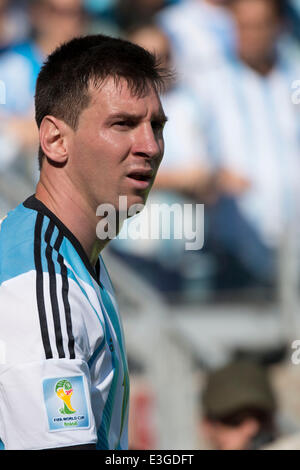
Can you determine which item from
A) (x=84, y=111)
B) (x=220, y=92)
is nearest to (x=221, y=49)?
(x=220, y=92)

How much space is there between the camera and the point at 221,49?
8320mm

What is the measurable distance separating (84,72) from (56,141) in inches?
8.8

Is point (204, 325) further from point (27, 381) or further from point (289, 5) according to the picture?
point (27, 381)

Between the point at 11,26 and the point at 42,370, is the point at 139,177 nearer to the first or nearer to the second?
the point at 42,370

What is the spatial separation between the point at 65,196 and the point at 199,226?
533cm

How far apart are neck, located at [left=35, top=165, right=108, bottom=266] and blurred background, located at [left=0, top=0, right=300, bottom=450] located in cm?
407

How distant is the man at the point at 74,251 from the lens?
1869mm

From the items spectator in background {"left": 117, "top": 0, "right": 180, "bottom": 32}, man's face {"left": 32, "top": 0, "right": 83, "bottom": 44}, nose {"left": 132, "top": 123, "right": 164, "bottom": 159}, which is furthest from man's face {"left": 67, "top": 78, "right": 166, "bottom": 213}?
spectator in background {"left": 117, "top": 0, "right": 180, "bottom": 32}

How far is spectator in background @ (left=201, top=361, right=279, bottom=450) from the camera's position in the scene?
151 inches

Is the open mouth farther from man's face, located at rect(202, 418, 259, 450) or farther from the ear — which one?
man's face, located at rect(202, 418, 259, 450)

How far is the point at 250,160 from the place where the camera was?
7852 mm

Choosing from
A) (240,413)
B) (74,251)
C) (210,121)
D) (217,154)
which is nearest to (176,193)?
(217,154)

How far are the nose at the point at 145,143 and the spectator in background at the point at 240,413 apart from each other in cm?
199

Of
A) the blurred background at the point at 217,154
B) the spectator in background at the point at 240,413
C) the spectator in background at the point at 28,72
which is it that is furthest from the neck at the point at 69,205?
the blurred background at the point at 217,154
